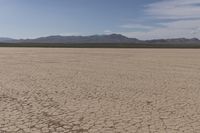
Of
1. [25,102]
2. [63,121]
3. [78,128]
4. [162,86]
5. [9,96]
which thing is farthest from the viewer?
[162,86]

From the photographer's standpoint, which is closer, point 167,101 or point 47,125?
point 47,125

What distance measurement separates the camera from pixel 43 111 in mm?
6020

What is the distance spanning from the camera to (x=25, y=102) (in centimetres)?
679

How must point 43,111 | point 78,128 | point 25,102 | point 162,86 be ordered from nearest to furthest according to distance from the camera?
point 78,128 → point 43,111 → point 25,102 → point 162,86

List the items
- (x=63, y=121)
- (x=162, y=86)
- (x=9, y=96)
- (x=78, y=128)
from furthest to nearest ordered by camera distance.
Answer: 1. (x=162, y=86)
2. (x=9, y=96)
3. (x=63, y=121)
4. (x=78, y=128)

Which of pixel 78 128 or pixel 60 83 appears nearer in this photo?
pixel 78 128

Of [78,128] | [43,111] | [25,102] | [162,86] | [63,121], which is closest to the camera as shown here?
[78,128]

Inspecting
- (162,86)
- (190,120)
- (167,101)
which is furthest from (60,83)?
(190,120)

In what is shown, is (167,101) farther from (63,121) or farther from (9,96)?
(9,96)

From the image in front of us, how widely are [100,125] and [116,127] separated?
298mm

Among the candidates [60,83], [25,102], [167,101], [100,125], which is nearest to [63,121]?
[100,125]

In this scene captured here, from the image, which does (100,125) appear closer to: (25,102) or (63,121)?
(63,121)

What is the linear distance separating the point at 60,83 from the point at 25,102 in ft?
9.76

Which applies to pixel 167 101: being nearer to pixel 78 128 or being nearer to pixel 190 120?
pixel 190 120
